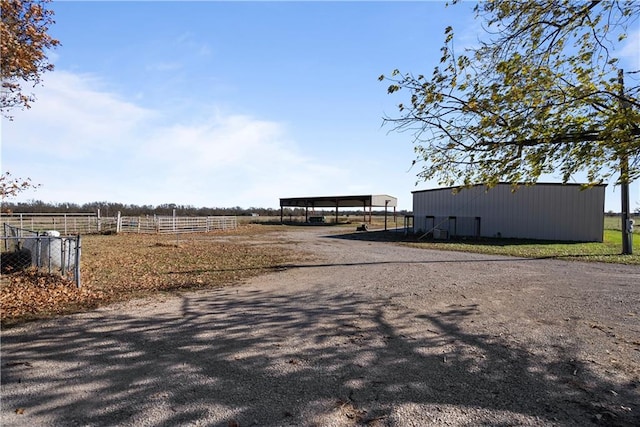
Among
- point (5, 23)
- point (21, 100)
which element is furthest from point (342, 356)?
point (21, 100)

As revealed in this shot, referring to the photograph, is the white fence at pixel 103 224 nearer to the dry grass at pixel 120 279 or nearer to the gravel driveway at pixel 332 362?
the dry grass at pixel 120 279

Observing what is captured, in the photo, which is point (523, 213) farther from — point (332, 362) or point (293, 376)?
point (293, 376)

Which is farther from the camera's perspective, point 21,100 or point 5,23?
point 21,100

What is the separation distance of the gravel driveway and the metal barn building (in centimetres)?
1808

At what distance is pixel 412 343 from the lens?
16.3 ft

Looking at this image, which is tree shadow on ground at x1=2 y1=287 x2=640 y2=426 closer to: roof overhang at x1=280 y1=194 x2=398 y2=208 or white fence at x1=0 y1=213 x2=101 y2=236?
white fence at x1=0 y1=213 x2=101 y2=236

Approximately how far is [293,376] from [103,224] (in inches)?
1363

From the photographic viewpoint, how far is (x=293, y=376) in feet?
12.8

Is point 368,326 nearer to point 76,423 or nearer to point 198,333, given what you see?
point 198,333

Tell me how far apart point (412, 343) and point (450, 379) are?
43.1 inches

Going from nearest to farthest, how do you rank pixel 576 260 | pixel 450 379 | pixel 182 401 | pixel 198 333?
pixel 182 401
pixel 450 379
pixel 198 333
pixel 576 260

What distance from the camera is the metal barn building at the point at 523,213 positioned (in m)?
24.1

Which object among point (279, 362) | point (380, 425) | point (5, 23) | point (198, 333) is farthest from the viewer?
point (5, 23)

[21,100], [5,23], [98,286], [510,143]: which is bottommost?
[98,286]
